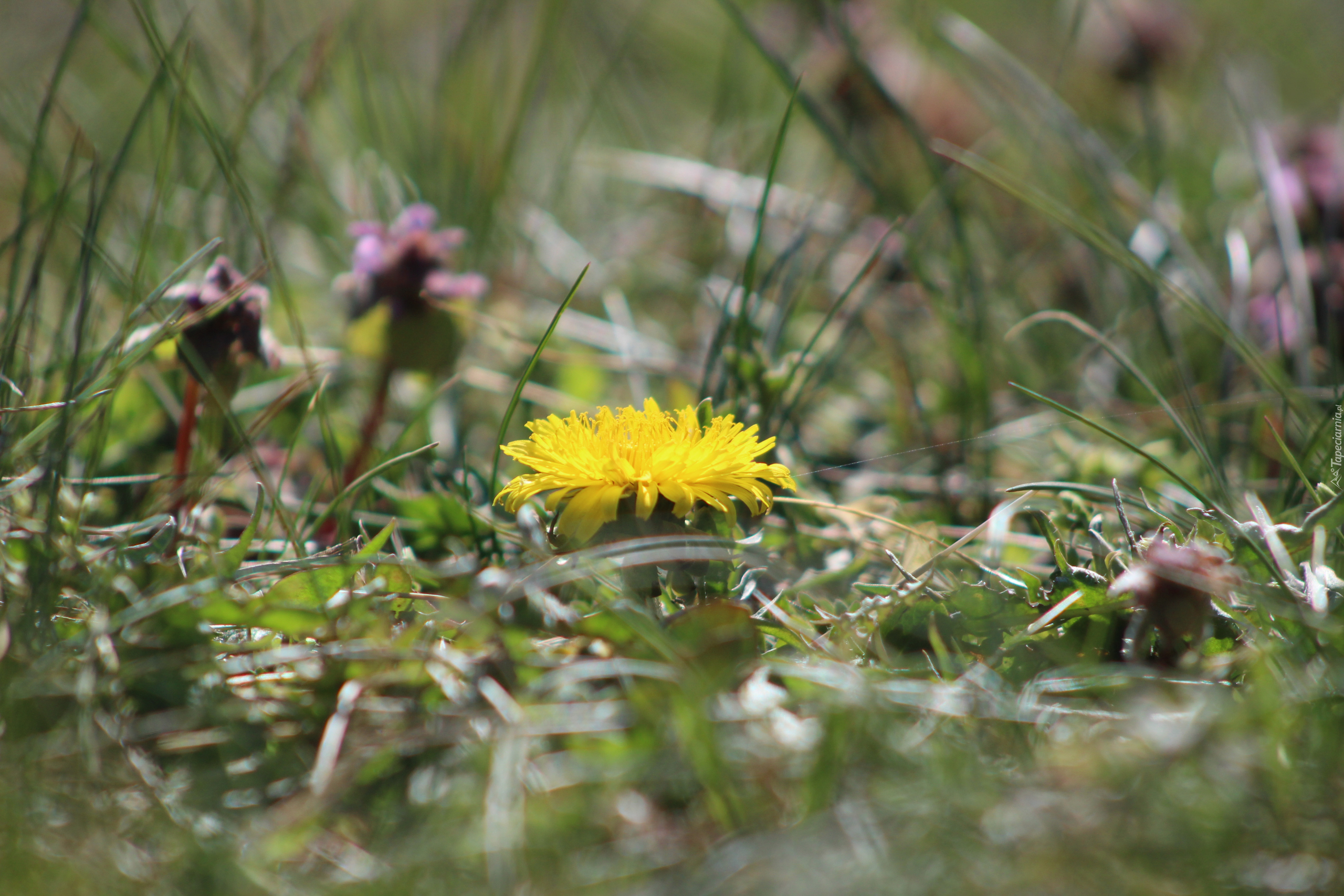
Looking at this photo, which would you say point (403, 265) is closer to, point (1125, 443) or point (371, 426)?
point (371, 426)

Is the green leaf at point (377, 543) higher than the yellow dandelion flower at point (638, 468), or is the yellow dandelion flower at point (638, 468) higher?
the yellow dandelion flower at point (638, 468)

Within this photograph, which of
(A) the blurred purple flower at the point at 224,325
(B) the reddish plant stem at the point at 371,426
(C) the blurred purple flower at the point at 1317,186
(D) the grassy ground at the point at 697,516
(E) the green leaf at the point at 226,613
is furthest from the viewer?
(C) the blurred purple flower at the point at 1317,186

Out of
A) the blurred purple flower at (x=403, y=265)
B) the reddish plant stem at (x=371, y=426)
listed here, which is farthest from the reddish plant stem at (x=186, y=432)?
the blurred purple flower at (x=403, y=265)

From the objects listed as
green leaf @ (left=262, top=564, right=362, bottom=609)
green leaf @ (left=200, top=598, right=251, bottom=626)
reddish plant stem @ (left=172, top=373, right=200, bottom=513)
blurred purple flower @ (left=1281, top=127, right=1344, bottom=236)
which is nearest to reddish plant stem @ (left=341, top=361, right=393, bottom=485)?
reddish plant stem @ (left=172, top=373, right=200, bottom=513)

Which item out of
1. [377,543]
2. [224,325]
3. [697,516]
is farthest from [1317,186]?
[224,325]

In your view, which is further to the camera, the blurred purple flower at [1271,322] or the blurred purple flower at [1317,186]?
the blurred purple flower at [1317,186]

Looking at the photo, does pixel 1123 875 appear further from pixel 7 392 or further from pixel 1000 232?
pixel 1000 232

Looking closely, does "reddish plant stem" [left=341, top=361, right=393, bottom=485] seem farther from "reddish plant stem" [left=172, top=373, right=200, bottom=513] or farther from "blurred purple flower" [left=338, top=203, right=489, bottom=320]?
"reddish plant stem" [left=172, top=373, right=200, bottom=513]

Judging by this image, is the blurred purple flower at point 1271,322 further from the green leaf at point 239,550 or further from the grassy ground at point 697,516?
the green leaf at point 239,550
